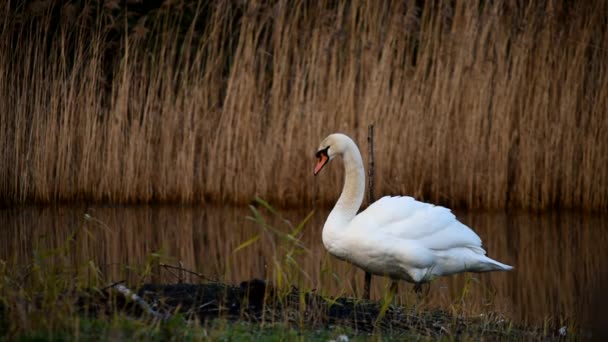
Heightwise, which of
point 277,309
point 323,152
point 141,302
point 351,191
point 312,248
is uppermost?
point 323,152

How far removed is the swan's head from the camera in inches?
275

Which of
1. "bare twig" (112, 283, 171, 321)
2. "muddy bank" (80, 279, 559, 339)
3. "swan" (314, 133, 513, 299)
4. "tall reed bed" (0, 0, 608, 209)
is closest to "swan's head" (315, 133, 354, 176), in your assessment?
"swan" (314, 133, 513, 299)

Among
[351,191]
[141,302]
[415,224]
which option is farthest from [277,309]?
[351,191]

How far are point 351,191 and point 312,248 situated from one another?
6.66ft

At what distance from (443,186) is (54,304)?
6.75 meters

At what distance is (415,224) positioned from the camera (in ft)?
20.7

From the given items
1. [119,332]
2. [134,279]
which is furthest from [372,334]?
[134,279]

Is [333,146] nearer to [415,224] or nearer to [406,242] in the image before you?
[415,224]

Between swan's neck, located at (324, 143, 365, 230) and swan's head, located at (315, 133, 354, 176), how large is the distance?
4cm

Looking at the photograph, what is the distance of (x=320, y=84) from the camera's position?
10.2 meters

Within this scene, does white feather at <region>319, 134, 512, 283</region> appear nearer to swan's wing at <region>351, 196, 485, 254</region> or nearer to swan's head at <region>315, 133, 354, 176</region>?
swan's wing at <region>351, 196, 485, 254</region>

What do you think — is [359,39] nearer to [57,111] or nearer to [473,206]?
[473,206]

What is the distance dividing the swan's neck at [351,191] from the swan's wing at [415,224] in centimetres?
21

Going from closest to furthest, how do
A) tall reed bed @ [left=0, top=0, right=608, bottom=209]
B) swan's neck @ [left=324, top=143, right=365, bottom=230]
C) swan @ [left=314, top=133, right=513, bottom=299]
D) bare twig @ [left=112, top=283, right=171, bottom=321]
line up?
1. bare twig @ [left=112, top=283, right=171, bottom=321]
2. swan @ [left=314, top=133, right=513, bottom=299]
3. swan's neck @ [left=324, top=143, right=365, bottom=230]
4. tall reed bed @ [left=0, top=0, right=608, bottom=209]
